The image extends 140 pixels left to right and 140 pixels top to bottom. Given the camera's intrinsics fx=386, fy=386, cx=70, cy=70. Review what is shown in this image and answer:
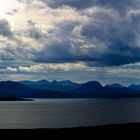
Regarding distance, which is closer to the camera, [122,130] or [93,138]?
[93,138]

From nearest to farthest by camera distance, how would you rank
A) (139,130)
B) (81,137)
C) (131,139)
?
1. (131,139)
2. (81,137)
3. (139,130)

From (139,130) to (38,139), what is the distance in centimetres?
998

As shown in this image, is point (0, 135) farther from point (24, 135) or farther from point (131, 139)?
point (131, 139)

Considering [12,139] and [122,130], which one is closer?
[12,139]

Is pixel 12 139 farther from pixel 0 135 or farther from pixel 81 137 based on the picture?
pixel 81 137

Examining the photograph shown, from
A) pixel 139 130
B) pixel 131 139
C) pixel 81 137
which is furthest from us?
pixel 139 130

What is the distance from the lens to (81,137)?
109 ft

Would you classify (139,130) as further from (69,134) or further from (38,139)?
(38,139)

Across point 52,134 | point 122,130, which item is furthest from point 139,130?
point 52,134

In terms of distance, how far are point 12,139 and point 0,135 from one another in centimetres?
304

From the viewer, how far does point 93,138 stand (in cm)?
3247

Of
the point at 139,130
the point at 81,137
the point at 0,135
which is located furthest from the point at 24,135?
the point at 139,130

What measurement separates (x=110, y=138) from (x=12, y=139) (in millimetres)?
8128

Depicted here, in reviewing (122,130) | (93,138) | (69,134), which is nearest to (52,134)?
(69,134)
